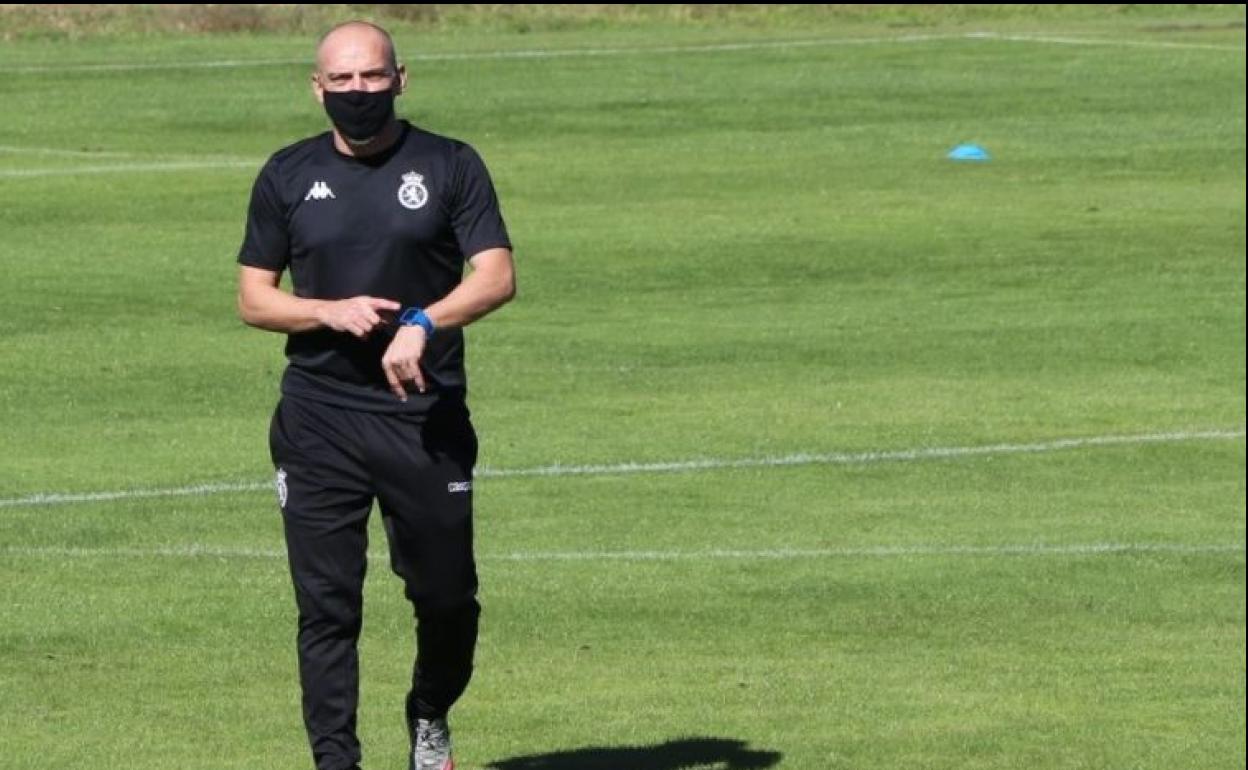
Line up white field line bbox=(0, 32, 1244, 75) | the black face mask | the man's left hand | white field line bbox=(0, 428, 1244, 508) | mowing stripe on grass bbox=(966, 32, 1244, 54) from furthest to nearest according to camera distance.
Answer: mowing stripe on grass bbox=(966, 32, 1244, 54), white field line bbox=(0, 32, 1244, 75), white field line bbox=(0, 428, 1244, 508), the black face mask, the man's left hand

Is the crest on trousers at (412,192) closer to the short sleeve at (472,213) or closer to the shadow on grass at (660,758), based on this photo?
the short sleeve at (472,213)

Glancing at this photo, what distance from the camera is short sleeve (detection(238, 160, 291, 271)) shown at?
365 inches

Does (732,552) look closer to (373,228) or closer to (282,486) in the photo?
(282,486)

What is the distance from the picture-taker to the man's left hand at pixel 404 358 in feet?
29.1

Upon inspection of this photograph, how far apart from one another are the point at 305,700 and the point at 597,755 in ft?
4.92

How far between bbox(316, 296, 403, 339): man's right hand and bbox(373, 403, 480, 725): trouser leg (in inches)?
18.1

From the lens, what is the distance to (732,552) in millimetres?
14844

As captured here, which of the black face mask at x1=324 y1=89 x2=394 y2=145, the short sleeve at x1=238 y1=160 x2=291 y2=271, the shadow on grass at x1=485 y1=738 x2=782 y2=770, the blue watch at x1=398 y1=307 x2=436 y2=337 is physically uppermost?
the black face mask at x1=324 y1=89 x2=394 y2=145

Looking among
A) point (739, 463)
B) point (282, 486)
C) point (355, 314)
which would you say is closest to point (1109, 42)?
point (739, 463)

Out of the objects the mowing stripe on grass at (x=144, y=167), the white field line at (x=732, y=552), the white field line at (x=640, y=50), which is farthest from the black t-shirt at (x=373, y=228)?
the white field line at (x=640, y=50)

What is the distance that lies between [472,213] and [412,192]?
184mm

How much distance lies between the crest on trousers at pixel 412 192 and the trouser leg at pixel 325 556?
2.17 ft

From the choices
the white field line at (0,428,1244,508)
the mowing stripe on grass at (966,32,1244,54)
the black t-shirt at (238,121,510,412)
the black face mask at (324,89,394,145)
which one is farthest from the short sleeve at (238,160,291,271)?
the mowing stripe on grass at (966,32,1244,54)

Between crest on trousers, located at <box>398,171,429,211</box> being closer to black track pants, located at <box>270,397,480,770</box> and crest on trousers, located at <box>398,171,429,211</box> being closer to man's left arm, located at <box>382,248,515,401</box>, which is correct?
man's left arm, located at <box>382,248,515,401</box>
